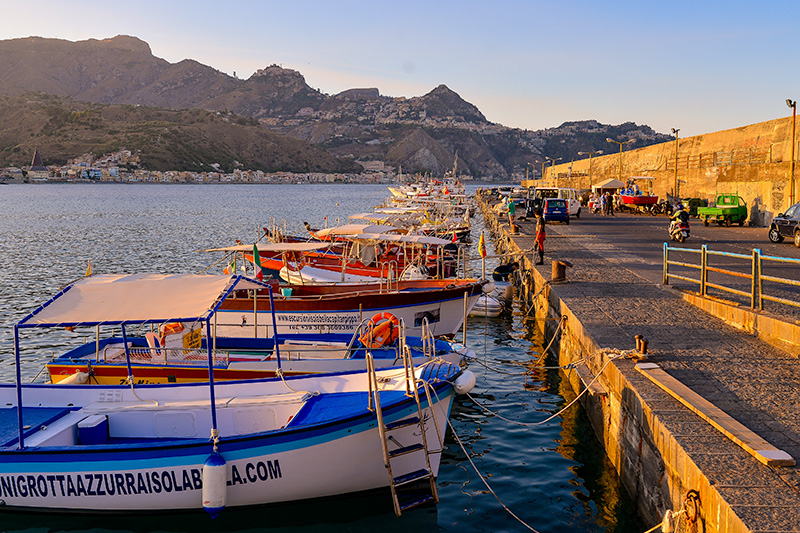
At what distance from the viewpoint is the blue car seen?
136 ft

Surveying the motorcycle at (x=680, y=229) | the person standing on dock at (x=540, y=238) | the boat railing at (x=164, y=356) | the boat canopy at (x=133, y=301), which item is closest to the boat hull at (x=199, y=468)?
the boat canopy at (x=133, y=301)

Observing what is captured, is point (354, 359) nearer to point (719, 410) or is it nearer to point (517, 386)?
point (517, 386)

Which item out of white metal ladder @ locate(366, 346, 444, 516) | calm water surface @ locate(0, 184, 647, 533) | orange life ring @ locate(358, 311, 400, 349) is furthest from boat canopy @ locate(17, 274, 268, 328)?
orange life ring @ locate(358, 311, 400, 349)

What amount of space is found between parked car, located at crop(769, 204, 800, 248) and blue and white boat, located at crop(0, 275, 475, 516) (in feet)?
67.2

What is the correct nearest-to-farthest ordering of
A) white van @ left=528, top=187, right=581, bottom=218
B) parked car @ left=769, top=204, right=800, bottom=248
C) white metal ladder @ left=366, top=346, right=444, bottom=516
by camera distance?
white metal ladder @ left=366, top=346, right=444, bottom=516
parked car @ left=769, top=204, right=800, bottom=248
white van @ left=528, top=187, right=581, bottom=218

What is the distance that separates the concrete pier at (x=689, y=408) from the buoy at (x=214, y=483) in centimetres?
552

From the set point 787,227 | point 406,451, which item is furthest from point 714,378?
point 787,227

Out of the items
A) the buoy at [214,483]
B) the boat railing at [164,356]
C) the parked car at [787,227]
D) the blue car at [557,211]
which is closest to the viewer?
the buoy at [214,483]

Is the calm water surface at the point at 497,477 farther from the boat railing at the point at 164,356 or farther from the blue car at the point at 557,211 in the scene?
the blue car at the point at 557,211

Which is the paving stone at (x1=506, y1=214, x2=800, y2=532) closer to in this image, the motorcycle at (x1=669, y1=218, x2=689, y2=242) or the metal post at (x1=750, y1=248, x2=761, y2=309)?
the metal post at (x1=750, y1=248, x2=761, y2=309)

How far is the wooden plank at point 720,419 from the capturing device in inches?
253

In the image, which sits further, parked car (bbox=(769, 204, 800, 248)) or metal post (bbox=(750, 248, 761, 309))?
parked car (bbox=(769, 204, 800, 248))

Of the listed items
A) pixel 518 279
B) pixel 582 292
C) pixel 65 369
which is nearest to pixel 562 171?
pixel 518 279

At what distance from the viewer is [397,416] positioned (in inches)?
347
